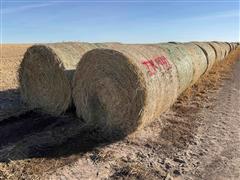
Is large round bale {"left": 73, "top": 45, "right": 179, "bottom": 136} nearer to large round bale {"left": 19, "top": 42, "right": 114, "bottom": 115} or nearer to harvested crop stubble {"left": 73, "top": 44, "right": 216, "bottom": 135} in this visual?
harvested crop stubble {"left": 73, "top": 44, "right": 216, "bottom": 135}

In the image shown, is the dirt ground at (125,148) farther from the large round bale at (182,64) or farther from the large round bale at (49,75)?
the large round bale at (182,64)

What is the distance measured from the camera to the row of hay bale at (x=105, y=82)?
738cm

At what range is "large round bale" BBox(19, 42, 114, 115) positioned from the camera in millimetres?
8883

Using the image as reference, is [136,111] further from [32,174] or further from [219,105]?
[219,105]

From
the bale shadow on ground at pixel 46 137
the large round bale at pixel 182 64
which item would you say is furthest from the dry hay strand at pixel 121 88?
the large round bale at pixel 182 64

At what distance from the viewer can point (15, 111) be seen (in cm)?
933

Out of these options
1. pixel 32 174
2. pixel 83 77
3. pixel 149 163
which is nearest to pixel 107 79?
pixel 83 77

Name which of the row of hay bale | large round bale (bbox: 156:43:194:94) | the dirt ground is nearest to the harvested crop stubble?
the row of hay bale

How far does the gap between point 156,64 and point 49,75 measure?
8.61 ft

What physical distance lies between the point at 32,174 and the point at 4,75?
418 inches

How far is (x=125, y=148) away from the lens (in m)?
6.84

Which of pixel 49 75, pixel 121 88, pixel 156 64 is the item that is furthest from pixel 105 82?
pixel 49 75

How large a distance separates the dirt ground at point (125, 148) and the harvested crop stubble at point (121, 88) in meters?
0.35

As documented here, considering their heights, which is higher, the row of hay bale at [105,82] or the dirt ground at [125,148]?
the row of hay bale at [105,82]
